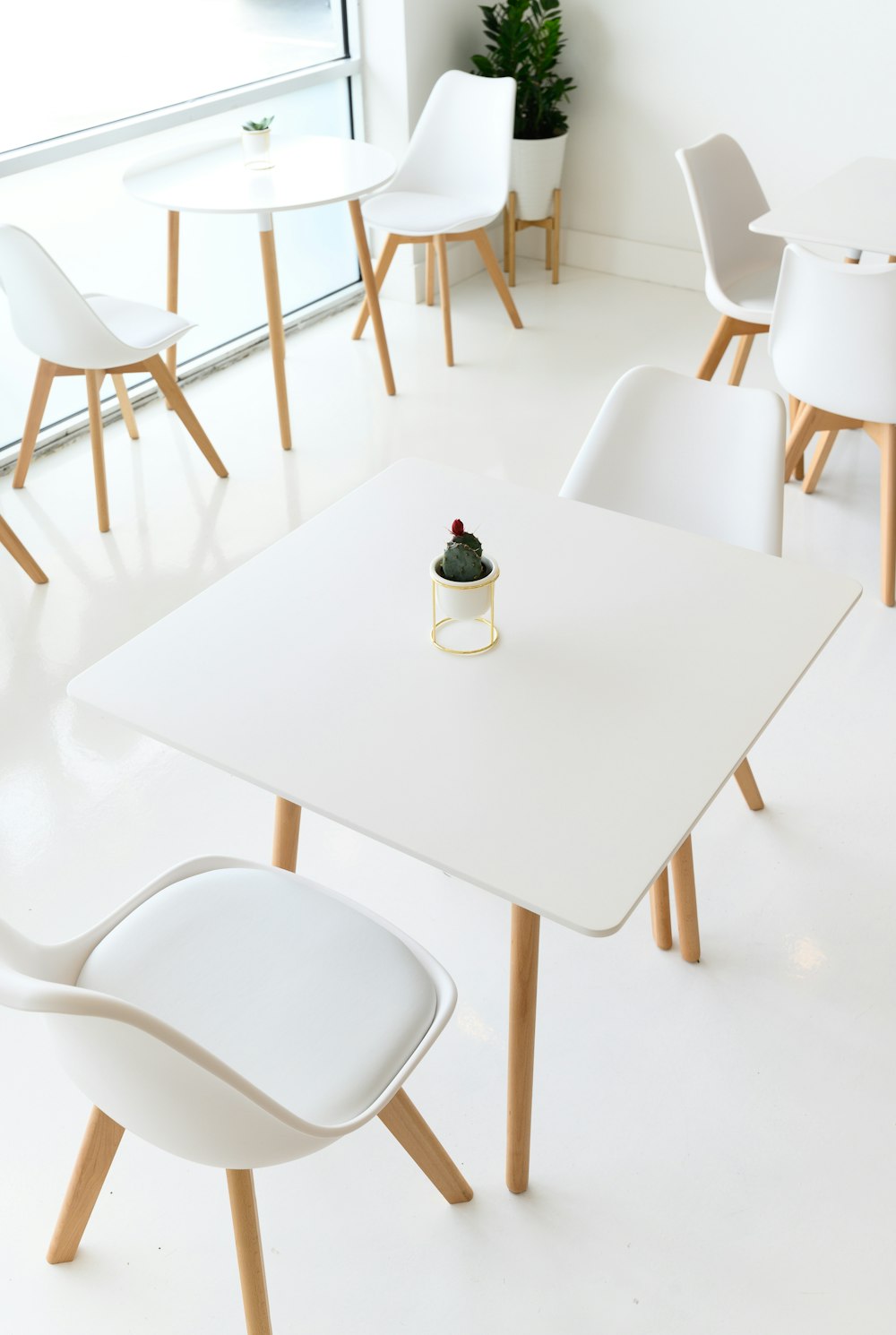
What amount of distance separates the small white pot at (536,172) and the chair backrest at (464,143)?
377mm

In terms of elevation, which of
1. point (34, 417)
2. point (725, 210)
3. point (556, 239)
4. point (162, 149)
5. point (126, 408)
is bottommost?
point (126, 408)

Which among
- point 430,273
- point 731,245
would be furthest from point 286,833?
point 430,273

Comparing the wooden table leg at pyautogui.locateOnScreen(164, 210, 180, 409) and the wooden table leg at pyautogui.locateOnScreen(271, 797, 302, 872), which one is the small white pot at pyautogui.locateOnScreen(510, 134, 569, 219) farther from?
the wooden table leg at pyautogui.locateOnScreen(271, 797, 302, 872)

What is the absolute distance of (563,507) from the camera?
1.95 metres

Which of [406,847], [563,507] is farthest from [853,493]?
[406,847]

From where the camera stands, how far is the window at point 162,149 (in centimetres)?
348

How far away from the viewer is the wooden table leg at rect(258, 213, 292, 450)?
330 cm

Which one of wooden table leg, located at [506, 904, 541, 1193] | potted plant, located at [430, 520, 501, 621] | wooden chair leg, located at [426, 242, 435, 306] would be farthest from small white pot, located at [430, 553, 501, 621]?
wooden chair leg, located at [426, 242, 435, 306]

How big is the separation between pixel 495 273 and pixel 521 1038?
314cm

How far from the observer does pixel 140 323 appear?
3227 mm

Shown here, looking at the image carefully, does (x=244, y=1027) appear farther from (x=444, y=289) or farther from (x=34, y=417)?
(x=444, y=289)

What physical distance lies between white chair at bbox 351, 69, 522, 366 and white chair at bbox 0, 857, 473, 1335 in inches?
112

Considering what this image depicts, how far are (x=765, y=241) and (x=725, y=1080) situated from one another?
8.52ft

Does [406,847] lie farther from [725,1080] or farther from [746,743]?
[725,1080]
